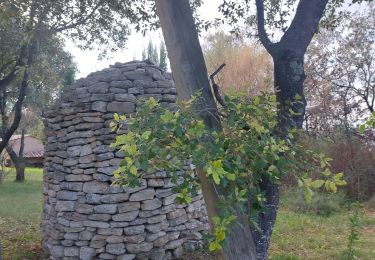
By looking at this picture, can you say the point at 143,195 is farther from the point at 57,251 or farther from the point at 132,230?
the point at 57,251

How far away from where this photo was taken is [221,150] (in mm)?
1809

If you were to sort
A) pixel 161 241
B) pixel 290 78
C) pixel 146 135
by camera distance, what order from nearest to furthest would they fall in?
pixel 146 135 < pixel 290 78 < pixel 161 241

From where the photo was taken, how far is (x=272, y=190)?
114 inches

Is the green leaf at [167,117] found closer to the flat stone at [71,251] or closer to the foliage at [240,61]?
the flat stone at [71,251]

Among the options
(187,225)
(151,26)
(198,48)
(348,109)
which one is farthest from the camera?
(348,109)

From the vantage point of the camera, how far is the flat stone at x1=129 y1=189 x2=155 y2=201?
5.32 meters

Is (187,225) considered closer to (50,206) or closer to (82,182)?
(82,182)

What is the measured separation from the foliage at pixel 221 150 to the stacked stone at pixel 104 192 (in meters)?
3.28

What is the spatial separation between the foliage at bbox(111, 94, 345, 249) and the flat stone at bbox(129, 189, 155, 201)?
11.0 ft

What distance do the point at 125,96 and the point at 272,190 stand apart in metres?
3.12

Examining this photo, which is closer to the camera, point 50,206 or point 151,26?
point 151,26

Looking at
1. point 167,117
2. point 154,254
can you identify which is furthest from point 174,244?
point 167,117

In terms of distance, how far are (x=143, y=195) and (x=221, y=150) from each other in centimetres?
371

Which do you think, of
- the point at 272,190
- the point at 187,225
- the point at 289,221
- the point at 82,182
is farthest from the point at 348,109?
the point at 272,190
